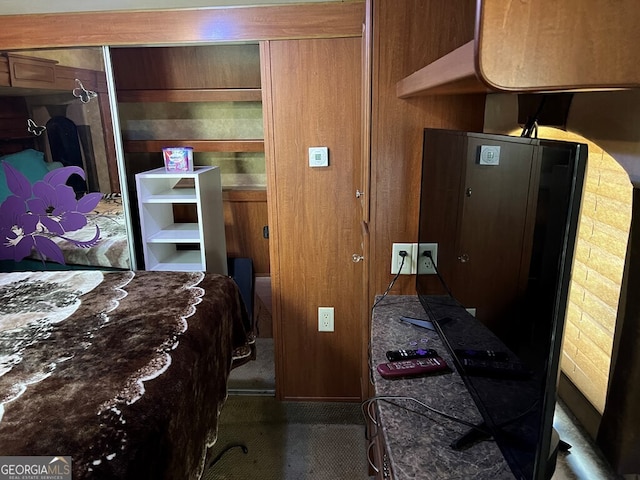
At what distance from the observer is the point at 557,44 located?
62 cm

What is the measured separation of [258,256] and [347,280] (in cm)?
95

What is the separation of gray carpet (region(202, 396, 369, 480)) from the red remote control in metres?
1.08

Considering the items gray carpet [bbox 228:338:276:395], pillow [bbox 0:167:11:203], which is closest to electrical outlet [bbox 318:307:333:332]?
gray carpet [bbox 228:338:276:395]

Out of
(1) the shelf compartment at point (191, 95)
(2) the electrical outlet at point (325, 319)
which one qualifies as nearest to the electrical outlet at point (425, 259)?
(2) the electrical outlet at point (325, 319)

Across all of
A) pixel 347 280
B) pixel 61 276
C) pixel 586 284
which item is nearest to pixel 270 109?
pixel 347 280

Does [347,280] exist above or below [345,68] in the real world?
below

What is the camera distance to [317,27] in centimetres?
211

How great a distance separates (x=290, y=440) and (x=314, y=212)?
121 centimetres

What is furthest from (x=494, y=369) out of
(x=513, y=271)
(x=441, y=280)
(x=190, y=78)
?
(x=190, y=78)

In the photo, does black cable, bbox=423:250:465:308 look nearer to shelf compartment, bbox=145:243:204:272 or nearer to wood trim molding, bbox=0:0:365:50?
wood trim molding, bbox=0:0:365:50

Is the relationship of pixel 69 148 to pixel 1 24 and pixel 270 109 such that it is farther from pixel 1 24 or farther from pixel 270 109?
pixel 270 109

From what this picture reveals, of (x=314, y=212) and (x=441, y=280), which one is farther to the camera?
(x=314, y=212)

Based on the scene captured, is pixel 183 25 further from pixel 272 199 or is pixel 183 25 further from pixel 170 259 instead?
pixel 170 259

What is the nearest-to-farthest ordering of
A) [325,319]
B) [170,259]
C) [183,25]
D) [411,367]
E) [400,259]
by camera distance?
1. [411,367]
2. [400,259]
3. [183,25]
4. [325,319]
5. [170,259]
